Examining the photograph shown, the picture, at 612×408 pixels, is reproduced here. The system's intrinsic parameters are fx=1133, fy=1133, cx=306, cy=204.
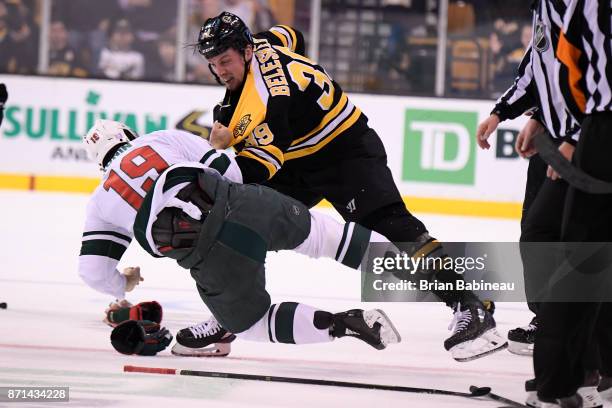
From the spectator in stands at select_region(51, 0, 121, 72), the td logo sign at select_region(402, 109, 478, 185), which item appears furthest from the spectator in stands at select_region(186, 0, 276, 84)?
the td logo sign at select_region(402, 109, 478, 185)

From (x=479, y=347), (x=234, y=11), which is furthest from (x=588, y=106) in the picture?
(x=234, y=11)

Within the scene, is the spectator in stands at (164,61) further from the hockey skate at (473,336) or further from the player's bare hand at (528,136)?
the player's bare hand at (528,136)

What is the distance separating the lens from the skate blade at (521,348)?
3.91 metres

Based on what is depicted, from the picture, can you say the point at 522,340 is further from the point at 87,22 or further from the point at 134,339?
the point at 87,22

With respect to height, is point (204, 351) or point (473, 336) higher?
point (473, 336)

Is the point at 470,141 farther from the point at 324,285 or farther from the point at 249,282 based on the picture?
the point at 249,282

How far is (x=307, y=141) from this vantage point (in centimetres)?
398

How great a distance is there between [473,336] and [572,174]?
0.99 meters

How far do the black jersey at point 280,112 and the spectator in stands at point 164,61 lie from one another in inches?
202

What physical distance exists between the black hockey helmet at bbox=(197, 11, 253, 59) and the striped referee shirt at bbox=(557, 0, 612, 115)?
4.39ft

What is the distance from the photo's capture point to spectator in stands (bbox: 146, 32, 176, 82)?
9227 millimetres

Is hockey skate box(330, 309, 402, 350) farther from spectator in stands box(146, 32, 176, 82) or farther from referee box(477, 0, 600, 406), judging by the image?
spectator in stands box(146, 32, 176, 82)

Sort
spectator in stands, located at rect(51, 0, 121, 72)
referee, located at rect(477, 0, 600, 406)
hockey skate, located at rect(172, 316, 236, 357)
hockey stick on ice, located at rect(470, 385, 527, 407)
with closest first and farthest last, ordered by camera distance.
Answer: referee, located at rect(477, 0, 600, 406), hockey stick on ice, located at rect(470, 385, 527, 407), hockey skate, located at rect(172, 316, 236, 357), spectator in stands, located at rect(51, 0, 121, 72)

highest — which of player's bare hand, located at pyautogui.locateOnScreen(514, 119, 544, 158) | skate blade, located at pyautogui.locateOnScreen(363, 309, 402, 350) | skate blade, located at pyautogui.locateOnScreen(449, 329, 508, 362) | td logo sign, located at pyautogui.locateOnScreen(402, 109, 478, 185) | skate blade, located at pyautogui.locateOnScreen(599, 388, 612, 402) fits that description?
player's bare hand, located at pyautogui.locateOnScreen(514, 119, 544, 158)
